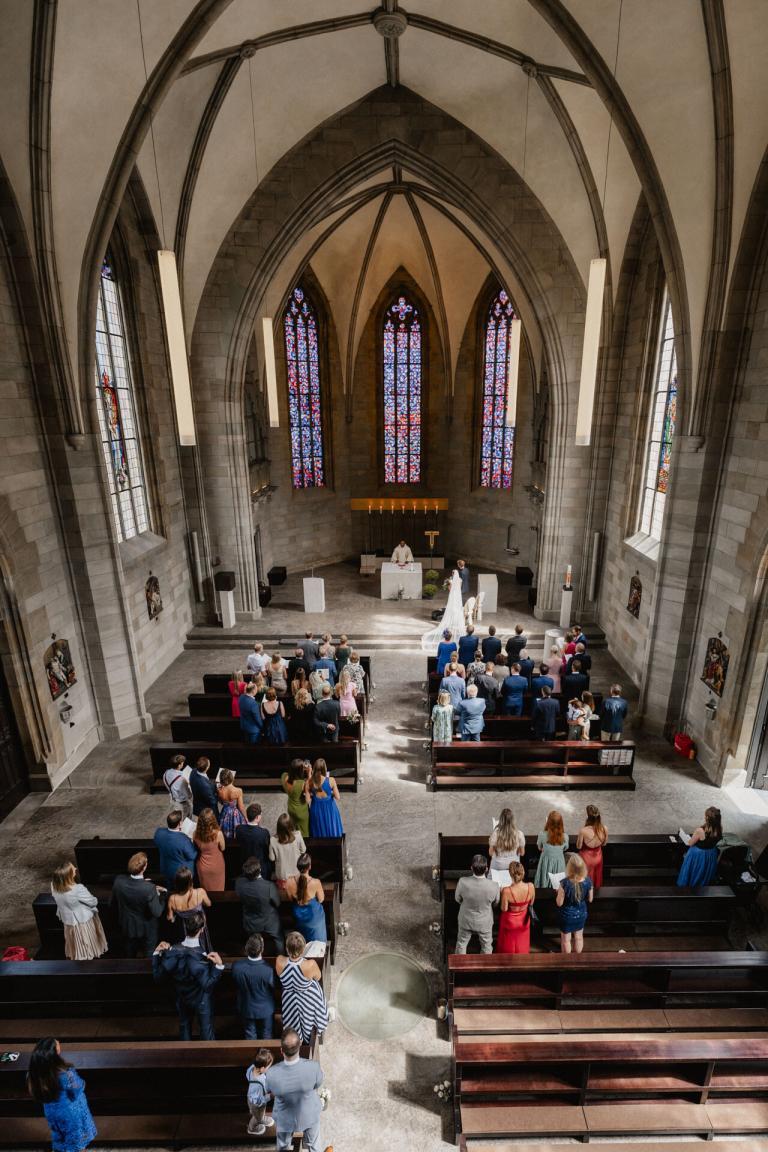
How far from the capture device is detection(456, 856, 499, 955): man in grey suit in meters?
5.91

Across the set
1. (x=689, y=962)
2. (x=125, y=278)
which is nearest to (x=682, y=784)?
(x=689, y=962)

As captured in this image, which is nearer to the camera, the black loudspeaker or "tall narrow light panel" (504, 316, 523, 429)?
"tall narrow light panel" (504, 316, 523, 429)

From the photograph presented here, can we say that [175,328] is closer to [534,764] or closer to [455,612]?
[534,764]

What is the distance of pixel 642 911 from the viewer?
269 inches

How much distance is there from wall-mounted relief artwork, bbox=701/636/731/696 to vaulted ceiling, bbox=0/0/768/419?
4.87 meters

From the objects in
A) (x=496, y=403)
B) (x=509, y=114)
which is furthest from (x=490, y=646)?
(x=496, y=403)

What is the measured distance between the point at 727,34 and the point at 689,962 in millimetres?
10697

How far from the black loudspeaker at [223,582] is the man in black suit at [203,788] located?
340 inches

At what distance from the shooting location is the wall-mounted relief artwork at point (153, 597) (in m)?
13.7

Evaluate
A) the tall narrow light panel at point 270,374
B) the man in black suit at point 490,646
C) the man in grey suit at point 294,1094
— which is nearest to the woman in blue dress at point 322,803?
the man in grey suit at point 294,1094

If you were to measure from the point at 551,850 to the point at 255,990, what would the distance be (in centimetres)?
318

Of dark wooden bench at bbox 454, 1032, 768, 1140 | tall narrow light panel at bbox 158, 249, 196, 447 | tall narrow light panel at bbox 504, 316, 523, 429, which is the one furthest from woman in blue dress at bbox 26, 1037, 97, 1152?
tall narrow light panel at bbox 504, 316, 523, 429

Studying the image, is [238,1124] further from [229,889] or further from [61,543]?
[61,543]

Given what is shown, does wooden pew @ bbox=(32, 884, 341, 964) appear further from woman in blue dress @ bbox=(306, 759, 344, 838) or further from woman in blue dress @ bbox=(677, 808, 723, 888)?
woman in blue dress @ bbox=(677, 808, 723, 888)
